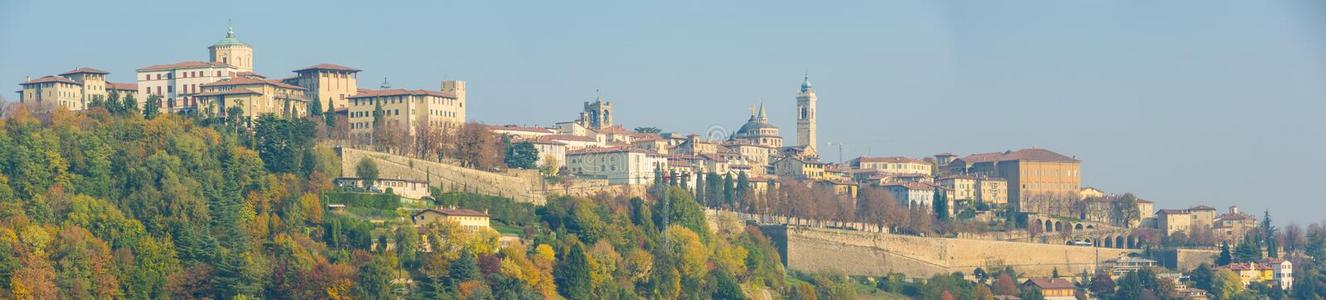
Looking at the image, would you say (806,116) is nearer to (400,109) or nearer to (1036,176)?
(1036,176)

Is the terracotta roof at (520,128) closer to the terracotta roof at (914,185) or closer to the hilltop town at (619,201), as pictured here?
the hilltop town at (619,201)

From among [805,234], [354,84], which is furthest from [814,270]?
[354,84]

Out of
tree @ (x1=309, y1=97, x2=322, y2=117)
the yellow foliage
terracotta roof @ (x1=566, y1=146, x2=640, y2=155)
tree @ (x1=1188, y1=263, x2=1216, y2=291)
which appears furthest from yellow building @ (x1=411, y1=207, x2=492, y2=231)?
tree @ (x1=1188, y1=263, x2=1216, y2=291)

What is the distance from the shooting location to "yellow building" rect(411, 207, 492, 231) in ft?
179

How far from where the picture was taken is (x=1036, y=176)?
8206 centimetres

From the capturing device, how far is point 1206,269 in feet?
231

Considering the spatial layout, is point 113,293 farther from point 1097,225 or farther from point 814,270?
point 1097,225

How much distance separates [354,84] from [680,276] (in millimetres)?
14080

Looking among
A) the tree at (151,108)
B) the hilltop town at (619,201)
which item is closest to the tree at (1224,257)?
the hilltop town at (619,201)

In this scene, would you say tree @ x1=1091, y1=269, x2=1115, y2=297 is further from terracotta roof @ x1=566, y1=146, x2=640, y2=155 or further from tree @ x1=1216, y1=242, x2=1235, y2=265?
terracotta roof @ x1=566, y1=146, x2=640, y2=155

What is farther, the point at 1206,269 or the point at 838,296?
the point at 1206,269

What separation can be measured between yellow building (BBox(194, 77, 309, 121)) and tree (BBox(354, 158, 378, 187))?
15.8 feet

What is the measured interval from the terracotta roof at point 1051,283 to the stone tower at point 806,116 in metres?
24.9

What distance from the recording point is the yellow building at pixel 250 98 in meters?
63.2
